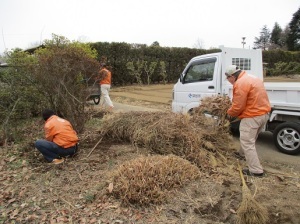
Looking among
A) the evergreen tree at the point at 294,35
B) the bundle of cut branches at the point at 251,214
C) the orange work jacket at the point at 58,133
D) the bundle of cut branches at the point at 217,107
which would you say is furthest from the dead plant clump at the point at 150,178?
the evergreen tree at the point at 294,35

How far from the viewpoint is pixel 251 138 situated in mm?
4742

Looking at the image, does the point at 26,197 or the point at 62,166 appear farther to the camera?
the point at 62,166

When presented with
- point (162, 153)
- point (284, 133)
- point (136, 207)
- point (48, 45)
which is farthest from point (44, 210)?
point (48, 45)

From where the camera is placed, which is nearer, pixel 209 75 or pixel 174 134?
pixel 174 134

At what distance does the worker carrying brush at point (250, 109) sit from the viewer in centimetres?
460

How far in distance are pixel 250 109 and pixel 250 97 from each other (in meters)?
0.20

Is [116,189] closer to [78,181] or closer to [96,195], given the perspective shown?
[96,195]

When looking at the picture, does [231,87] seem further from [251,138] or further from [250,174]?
[250,174]

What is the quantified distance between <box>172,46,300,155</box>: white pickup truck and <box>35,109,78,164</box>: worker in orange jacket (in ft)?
8.90

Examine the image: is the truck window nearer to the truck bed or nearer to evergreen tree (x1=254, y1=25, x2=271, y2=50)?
the truck bed

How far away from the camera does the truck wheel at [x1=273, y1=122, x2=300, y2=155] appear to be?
18.4 ft

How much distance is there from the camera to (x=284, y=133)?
18.9 feet

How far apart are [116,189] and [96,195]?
34 cm

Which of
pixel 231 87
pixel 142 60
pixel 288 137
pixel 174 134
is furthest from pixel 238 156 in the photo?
pixel 142 60
